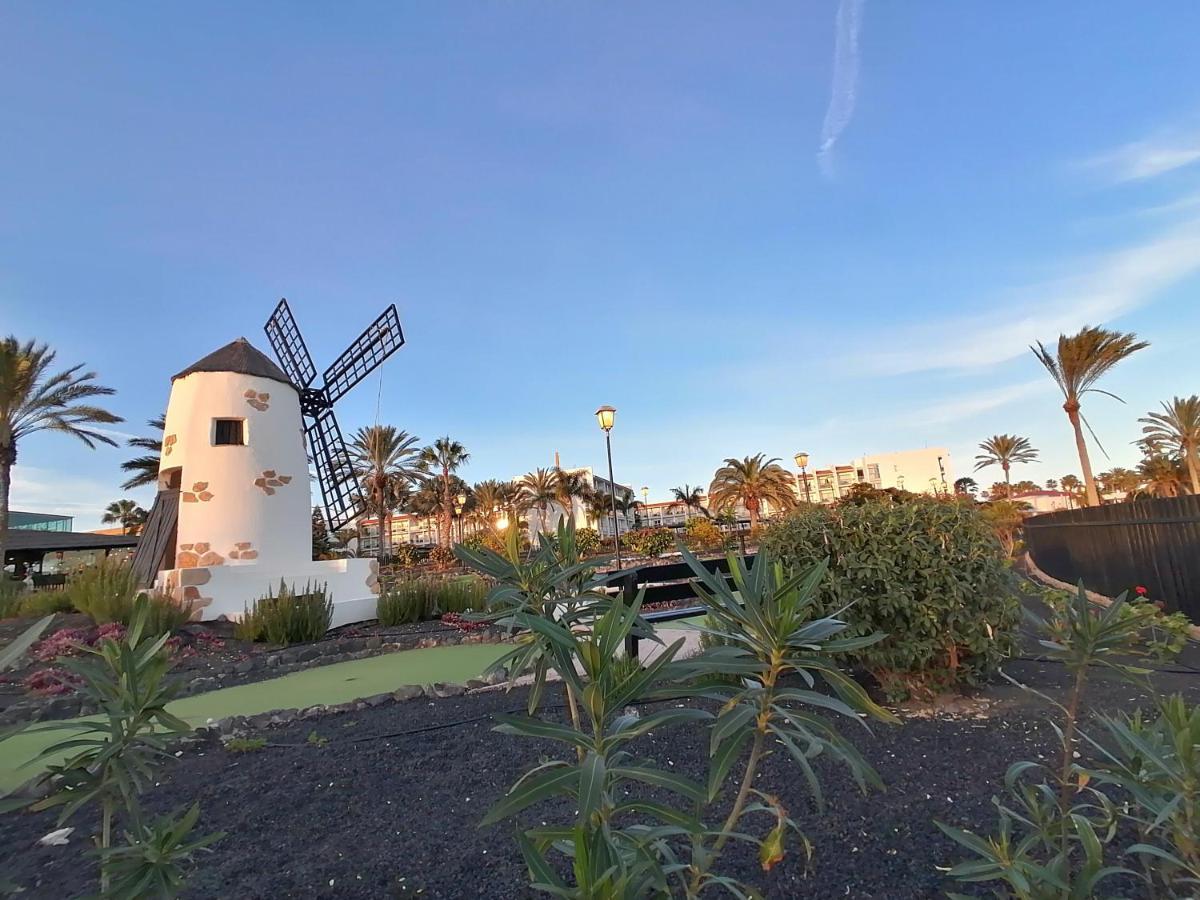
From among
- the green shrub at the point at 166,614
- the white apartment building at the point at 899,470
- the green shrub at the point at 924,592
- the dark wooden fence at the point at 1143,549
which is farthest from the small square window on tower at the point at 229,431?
the white apartment building at the point at 899,470

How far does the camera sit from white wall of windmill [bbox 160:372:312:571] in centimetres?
1037

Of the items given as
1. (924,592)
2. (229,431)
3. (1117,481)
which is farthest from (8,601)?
(1117,481)

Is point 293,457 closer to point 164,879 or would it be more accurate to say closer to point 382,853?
point 382,853

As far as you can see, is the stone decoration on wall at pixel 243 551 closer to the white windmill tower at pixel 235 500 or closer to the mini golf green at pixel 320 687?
the white windmill tower at pixel 235 500

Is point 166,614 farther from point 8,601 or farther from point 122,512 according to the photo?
point 122,512

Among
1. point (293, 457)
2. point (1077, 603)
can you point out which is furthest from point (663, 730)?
point (293, 457)

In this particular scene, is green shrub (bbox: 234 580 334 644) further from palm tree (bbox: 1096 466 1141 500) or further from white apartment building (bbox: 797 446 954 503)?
white apartment building (bbox: 797 446 954 503)

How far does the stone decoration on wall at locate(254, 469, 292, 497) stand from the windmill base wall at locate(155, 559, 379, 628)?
4.64 feet

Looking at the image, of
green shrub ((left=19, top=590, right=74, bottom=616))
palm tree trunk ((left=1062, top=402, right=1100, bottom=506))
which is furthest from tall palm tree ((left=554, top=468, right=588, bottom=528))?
green shrub ((left=19, top=590, right=74, bottom=616))

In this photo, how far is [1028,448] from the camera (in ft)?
148

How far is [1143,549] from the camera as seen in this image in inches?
277

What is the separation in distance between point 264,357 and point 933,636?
1253cm

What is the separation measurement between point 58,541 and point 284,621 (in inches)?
765

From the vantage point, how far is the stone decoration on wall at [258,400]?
439 inches
